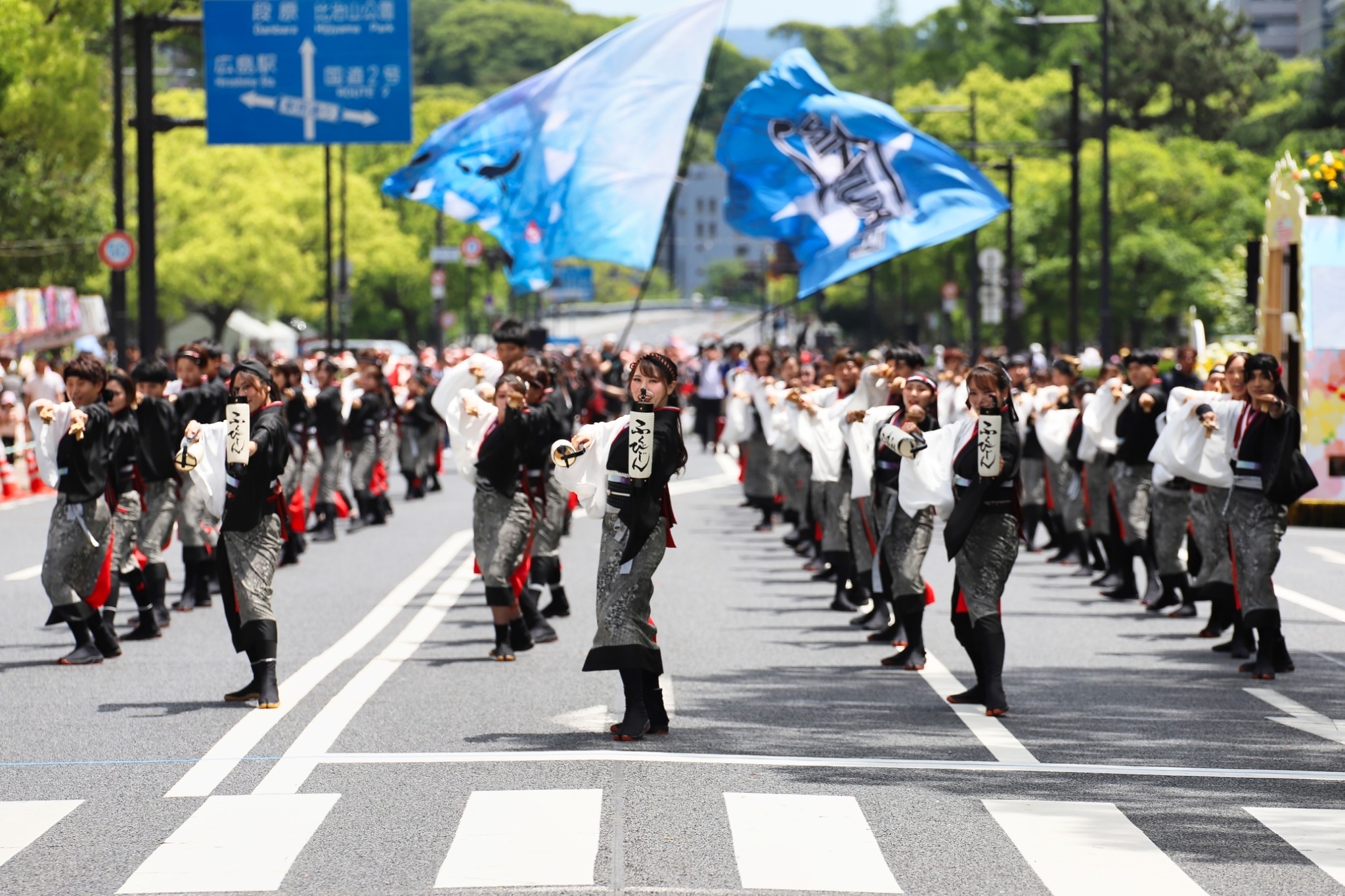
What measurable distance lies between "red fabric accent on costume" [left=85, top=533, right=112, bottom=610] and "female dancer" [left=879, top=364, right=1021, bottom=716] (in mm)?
4822

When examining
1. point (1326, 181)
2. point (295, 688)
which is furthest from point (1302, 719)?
point (1326, 181)

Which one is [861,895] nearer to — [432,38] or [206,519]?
[206,519]

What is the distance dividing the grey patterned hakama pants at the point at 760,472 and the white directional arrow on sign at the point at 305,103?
8593 millimetres

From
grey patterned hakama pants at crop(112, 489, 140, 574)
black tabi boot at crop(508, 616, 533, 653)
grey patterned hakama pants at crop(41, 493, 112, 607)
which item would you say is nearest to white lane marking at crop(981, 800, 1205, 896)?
black tabi boot at crop(508, 616, 533, 653)

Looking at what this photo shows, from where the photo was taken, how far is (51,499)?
84.9 feet

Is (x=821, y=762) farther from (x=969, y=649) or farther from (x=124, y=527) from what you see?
(x=124, y=527)

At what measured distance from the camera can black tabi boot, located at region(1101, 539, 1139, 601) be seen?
15.3 metres

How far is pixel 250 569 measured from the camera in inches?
396

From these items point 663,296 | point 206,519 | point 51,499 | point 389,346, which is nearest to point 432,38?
point 663,296

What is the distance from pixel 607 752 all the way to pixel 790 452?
10343 mm

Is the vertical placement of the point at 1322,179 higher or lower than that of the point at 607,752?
higher

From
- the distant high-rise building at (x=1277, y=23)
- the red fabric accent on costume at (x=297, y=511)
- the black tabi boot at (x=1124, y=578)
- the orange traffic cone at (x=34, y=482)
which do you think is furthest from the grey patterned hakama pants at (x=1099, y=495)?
the distant high-rise building at (x=1277, y=23)

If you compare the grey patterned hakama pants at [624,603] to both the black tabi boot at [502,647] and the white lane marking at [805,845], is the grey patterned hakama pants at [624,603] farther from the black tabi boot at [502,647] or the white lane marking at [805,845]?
the black tabi boot at [502,647]

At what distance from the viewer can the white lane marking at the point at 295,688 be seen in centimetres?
812
